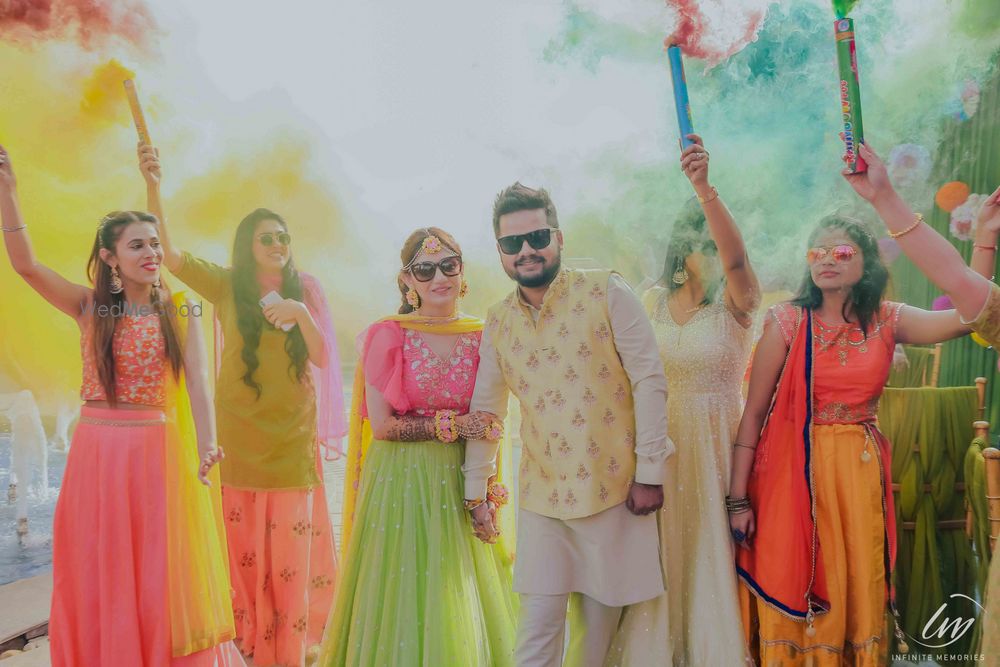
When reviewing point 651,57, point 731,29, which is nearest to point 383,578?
point 731,29

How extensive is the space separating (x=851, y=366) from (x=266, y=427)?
8.39 feet

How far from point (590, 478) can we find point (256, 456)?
182cm

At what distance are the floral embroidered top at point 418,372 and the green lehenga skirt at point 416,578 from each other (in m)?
0.18

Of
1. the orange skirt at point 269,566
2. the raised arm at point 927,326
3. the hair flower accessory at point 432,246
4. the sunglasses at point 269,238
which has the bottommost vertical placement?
the orange skirt at point 269,566

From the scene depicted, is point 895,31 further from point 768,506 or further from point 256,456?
point 256,456

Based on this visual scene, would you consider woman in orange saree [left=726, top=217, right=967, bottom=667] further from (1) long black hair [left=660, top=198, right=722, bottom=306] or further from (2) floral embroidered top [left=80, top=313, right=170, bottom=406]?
(2) floral embroidered top [left=80, top=313, right=170, bottom=406]

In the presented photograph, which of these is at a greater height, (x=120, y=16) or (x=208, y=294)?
(x=120, y=16)

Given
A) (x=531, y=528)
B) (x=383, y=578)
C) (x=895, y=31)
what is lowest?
(x=383, y=578)

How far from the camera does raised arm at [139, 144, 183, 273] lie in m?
3.52

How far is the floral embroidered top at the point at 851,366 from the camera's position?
2854mm

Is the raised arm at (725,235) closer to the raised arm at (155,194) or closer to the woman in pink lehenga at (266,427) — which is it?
Result: the woman in pink lehenga at (266,427)

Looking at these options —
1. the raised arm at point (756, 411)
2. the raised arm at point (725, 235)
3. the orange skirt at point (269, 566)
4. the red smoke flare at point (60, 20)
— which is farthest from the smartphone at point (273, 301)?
the raised arm at point (756, 411)

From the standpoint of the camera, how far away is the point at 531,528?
2801 millimetres

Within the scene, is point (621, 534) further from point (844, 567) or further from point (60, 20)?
point (60, 20)
